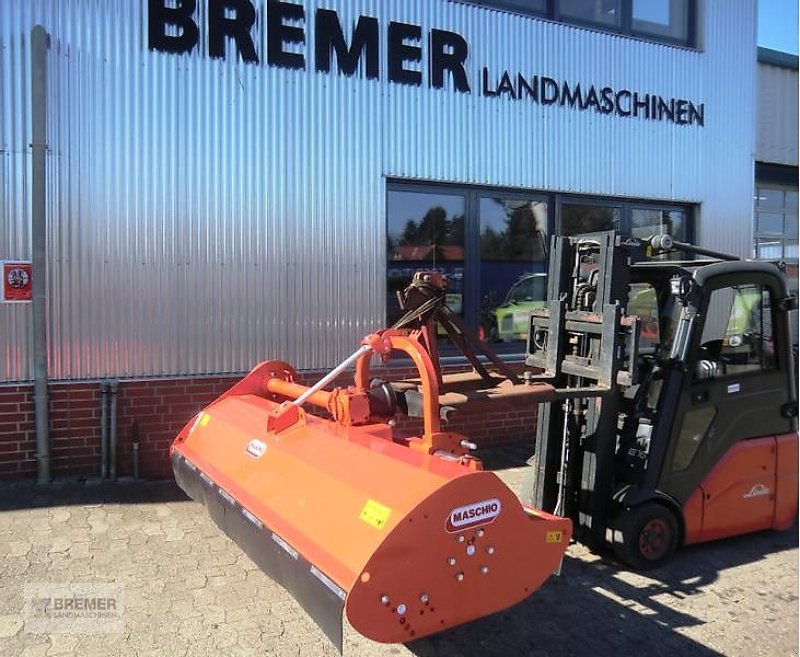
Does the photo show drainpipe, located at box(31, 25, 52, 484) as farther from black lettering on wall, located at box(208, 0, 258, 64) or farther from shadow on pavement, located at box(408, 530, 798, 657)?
shadow on pavement, located at box(408, 530, 798, 657)

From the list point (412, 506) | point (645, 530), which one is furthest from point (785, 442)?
point (412, 506)

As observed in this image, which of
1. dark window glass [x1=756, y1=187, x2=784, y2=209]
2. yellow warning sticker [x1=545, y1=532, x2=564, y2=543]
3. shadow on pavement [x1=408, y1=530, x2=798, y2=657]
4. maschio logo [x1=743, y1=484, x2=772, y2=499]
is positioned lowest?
shadow on pavement [x1=408, y1=530, x2=798, y2=657]

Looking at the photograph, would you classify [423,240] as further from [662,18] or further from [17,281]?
[662,18]

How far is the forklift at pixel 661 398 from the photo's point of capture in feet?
14.2

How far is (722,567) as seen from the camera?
14.7 ft

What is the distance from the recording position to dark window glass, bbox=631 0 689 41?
28.1 ft


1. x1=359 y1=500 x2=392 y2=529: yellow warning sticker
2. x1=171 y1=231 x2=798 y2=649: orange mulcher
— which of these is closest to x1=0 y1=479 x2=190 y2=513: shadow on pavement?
x1=171 y1=231 x2=798 y2=649: orange mulcher

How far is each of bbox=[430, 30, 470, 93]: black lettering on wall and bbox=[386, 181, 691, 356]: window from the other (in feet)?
3.57

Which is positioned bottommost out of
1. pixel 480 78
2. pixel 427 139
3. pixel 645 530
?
pixel 645 530

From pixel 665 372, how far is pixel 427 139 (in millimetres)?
3865

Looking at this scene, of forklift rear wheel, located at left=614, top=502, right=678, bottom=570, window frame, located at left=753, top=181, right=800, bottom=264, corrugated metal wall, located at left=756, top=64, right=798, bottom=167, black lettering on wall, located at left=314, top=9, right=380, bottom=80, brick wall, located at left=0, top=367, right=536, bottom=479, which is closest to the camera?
forklift rear wheel, located at left=614, top=502, right=678, bottom=570

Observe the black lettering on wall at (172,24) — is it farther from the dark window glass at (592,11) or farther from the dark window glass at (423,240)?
the dark window glass at (592,11)

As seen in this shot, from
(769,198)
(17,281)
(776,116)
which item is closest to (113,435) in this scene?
(17,281)

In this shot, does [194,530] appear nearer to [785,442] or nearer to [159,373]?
[159,373]
